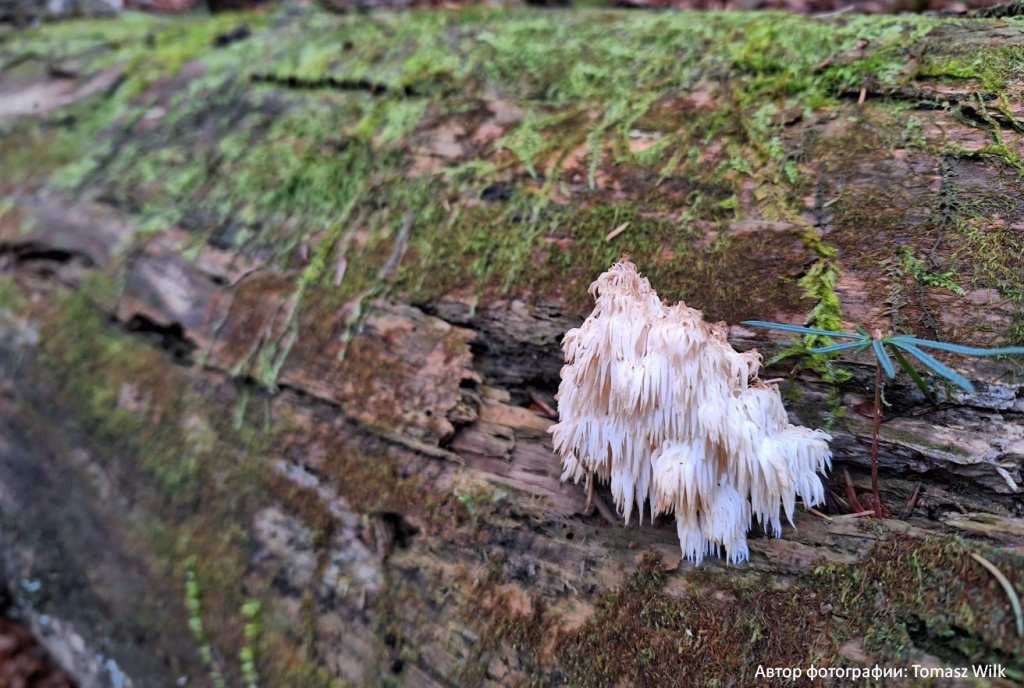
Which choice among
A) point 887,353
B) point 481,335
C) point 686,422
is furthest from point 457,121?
point 887,353

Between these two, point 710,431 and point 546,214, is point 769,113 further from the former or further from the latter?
point 710,431

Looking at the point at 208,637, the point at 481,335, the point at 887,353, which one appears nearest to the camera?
the point at 887,353

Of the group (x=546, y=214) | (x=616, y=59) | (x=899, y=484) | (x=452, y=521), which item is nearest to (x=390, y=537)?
(x=452, y=521)

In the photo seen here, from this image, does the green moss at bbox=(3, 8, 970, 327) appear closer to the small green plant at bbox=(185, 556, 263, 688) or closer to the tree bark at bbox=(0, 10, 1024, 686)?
the tree bark at bbox=(0, 10, 1024, 686)

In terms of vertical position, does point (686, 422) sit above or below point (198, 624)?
above

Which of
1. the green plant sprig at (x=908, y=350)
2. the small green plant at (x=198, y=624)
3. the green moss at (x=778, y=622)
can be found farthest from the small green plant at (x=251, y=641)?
the green plant sprig at (x=908, y=350)

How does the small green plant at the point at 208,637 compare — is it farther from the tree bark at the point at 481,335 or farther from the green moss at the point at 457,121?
the green moss at the point at 457,121

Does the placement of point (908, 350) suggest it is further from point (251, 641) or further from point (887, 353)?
point (251, 641)
